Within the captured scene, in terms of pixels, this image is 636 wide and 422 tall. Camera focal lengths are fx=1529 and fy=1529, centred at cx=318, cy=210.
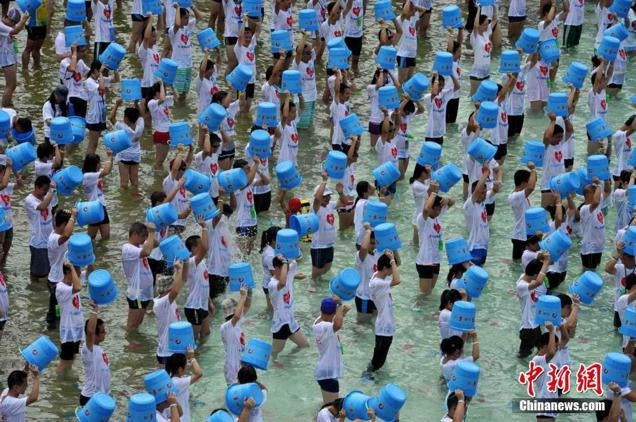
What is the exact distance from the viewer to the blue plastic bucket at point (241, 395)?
15125mm

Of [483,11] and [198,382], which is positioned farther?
[483,11]

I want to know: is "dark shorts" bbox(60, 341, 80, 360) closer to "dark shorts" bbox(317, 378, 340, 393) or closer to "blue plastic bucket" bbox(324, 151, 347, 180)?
"dark shorts" bbox(317, 378, 340, 393)

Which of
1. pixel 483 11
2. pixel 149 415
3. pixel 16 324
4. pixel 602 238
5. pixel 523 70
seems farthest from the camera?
pixel 483 11

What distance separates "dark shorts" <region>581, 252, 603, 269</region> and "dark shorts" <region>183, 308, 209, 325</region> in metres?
5.31

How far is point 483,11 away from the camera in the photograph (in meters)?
26.7

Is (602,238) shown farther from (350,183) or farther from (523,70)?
(523,70)

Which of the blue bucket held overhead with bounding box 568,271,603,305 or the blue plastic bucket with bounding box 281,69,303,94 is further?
the blue plastic bucket with bounding box 281,69,303,94

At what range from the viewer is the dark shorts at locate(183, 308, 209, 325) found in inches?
720

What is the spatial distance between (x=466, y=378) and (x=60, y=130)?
23.9ft

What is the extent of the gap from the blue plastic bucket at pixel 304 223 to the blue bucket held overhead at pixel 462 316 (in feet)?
9.44

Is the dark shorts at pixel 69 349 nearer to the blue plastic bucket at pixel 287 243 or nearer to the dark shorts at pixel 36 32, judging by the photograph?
the blue plastic bucket at pixel 287 243

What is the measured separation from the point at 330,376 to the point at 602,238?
5109 mm

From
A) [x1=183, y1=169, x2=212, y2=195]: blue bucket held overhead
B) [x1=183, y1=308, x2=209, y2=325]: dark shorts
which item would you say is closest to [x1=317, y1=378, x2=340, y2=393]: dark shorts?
[x1=183, y1=308, x2=209, y2=325]: dark shorts

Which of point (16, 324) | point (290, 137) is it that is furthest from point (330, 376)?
point (290, 137)
